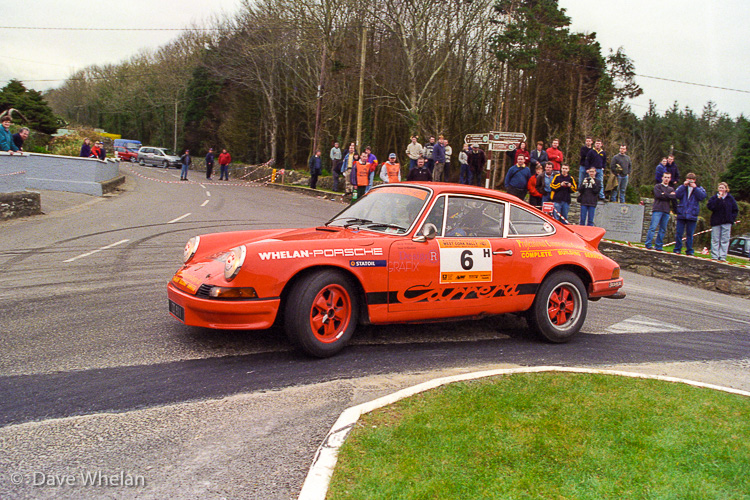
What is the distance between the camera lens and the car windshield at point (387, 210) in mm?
5511

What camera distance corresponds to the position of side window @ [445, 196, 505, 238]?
569cm

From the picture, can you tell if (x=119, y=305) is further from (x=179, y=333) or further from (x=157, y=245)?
(x=157, y=245)

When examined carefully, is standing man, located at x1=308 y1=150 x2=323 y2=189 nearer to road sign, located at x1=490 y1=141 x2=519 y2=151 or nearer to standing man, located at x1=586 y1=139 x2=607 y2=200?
road sign, located at x1=490 y1=141 x2=519 y2=151

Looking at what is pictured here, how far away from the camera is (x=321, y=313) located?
4891 millimetres

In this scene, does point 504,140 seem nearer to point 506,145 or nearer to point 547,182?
point 506,145

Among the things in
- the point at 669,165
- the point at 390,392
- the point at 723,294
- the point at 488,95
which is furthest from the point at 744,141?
the point at 390,392

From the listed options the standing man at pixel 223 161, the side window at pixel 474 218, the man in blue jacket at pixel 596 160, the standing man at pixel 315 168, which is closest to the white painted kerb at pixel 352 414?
the side window at pixel 474 218

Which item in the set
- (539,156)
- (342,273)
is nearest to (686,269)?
(539,156)

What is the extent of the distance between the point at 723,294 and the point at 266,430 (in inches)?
489

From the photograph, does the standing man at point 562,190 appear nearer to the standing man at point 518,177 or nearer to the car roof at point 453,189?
the standing man at point 518,177

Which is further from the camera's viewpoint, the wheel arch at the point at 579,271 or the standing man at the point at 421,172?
the standing man at the point at 421,172

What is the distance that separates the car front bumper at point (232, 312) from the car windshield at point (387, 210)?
1.38m

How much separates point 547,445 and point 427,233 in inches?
90.9

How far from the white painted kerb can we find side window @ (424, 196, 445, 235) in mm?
1525
